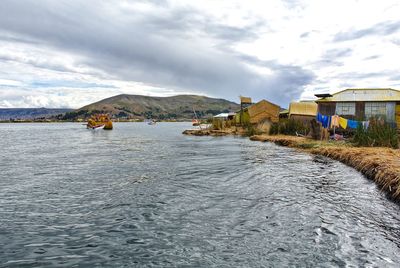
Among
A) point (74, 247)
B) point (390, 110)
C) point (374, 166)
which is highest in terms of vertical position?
point (390, 110)

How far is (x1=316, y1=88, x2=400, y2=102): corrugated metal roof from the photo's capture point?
3844 centimetres

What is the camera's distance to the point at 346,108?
40.6 meters

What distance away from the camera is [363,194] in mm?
12984

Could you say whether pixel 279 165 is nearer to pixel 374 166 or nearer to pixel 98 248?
pixel 374 166

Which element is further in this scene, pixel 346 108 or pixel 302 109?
pixel 302 109

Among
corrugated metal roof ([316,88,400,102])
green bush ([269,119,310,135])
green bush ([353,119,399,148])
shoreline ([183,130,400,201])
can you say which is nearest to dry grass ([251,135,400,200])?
shoreline ([183,130,400,201])

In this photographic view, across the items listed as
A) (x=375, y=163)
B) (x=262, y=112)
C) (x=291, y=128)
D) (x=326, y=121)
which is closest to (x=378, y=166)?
(x=375, y=163)

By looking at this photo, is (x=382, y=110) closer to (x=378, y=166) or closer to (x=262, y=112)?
(x=378, y=166)

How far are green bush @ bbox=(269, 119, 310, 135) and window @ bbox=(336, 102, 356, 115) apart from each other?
4.77 m

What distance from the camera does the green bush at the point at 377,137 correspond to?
25078mm

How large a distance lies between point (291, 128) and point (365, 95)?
35.4 ft

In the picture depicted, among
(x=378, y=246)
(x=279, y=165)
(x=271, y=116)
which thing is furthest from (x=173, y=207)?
(x=271, y=116)

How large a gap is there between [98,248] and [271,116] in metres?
64.8

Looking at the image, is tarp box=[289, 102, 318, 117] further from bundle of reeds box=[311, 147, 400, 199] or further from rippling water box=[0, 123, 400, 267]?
rippling water box=[0, 123, 400, 267]
